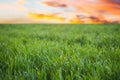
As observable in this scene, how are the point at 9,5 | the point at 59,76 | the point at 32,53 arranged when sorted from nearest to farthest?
the point at 59,76 < the point at 32,53 < the point at 9,5

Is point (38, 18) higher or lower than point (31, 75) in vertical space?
higher

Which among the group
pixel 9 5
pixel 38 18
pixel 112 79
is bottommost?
pixel 112 79

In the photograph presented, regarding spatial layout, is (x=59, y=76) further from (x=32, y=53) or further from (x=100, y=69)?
(x=32, y=53)

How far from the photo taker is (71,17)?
16.4ft

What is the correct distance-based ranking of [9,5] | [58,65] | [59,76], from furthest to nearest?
[9,5] < [58,65] < [59,76]

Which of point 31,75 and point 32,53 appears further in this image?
point 32,53

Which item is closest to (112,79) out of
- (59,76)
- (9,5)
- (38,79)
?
(59,76)

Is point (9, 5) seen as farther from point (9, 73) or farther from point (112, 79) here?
point (112, 79)

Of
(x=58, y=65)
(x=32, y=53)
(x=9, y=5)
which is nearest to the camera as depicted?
(x=58, y=65)

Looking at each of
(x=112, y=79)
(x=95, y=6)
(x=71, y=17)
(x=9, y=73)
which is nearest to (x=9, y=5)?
(x=71, y=17)

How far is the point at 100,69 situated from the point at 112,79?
135mm

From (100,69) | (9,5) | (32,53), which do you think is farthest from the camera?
(9,5)

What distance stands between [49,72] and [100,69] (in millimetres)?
402

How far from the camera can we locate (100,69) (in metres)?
1.67
